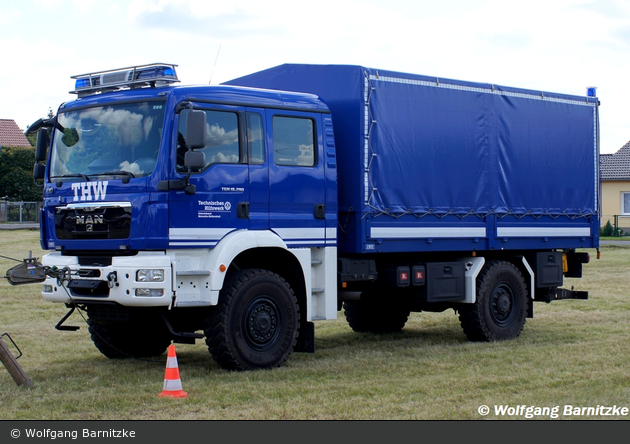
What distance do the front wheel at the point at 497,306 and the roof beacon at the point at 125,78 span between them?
5.30 m

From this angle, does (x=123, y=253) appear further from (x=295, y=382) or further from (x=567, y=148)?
(x=567, y=148)

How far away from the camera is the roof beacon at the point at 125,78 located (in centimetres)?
896

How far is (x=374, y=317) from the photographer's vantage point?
42.2ft

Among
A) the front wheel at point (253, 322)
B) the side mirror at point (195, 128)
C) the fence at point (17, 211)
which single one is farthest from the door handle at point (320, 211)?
the fence at point (17, 211)

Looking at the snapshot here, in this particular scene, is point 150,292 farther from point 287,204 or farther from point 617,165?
point 617,165

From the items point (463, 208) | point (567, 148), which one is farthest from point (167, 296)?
point (567, 148)

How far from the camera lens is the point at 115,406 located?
7.31 meters

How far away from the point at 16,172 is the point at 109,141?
4644 cm

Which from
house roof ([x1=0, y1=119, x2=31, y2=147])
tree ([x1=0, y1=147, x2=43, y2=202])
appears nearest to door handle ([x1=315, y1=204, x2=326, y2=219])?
tree ([x1=0, y1=147, x2=43, y2=202])

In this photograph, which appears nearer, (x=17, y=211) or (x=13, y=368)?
(x=13, y=368)

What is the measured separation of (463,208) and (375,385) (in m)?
3.89

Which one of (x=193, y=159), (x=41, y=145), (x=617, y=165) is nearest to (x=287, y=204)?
(x=193, y=159)

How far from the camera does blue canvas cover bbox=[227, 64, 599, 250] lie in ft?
33.3

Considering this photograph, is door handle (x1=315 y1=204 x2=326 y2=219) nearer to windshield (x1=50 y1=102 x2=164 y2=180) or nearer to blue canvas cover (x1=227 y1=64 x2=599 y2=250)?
blue canvas cover (x1=227 y1=64 x2=599 y2=250)
